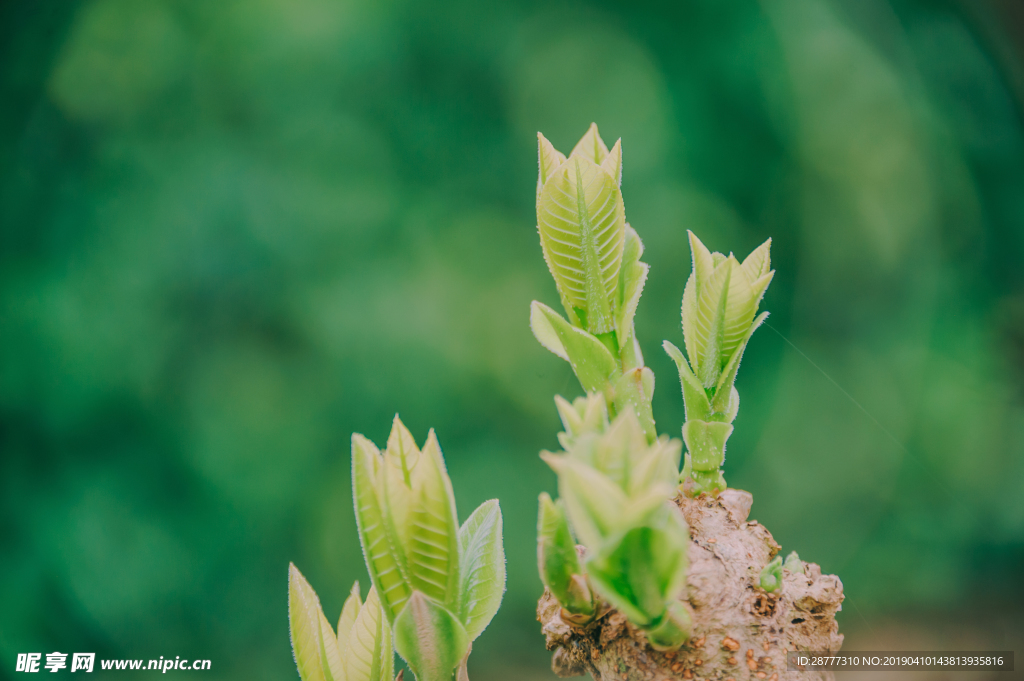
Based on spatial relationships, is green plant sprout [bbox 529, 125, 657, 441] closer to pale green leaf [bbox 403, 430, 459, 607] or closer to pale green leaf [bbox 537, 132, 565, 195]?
pale green leaf [bbox 537, 132, 565, 195]

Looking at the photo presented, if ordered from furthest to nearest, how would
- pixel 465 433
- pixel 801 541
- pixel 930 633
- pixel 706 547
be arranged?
pixel 465 433 → pixel 801 541 → pixel 930 633 → pixel 706 547

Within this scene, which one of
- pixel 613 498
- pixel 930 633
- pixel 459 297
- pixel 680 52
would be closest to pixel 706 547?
pixel 613 498

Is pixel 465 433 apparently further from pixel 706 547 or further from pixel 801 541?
pixel 706 547

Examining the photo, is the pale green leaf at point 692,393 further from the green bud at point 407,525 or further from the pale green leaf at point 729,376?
the green bud at point 407,525

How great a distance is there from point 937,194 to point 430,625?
862 mm

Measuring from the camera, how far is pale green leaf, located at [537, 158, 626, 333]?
369 mm

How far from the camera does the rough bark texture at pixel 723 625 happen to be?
0.35 m

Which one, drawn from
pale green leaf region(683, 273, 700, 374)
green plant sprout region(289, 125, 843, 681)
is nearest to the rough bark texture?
green plant sprout region(289, 125, 843, 681)

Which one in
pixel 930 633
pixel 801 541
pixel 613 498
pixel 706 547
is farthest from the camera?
pixel 801 541

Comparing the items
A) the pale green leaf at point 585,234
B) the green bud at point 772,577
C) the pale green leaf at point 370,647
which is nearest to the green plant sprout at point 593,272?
the pale green leaf at point 585,234

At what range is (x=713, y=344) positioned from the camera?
0.40 m

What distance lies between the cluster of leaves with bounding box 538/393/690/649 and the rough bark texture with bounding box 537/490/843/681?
0.05 metres

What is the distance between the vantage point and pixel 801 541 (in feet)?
2.93

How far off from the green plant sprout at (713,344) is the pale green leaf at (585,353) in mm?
56
